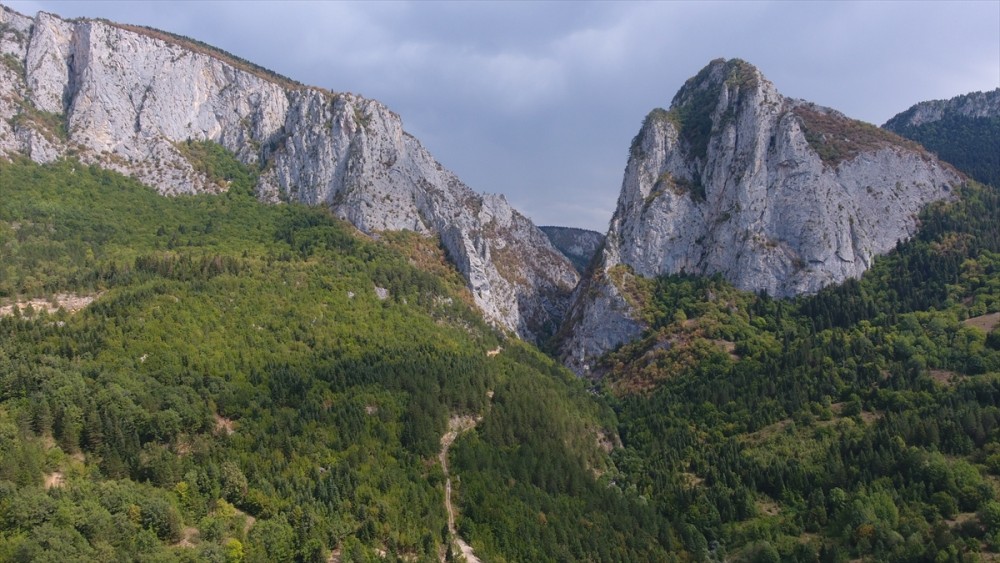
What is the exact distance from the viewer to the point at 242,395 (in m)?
86.8

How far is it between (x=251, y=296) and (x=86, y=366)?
3564cm

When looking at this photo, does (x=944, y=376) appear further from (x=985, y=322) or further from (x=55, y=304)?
(x=55, y=304)

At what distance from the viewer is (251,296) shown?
367ft

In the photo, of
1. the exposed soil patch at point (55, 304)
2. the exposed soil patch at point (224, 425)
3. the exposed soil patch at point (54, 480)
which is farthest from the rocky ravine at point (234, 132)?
the exposed soil patch at point (54, 480)

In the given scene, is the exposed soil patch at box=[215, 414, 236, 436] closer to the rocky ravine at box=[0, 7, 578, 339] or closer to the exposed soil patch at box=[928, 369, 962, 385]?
the rocky ravine at box=[0, 7, 578, 339]

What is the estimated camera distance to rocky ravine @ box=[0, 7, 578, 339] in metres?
157

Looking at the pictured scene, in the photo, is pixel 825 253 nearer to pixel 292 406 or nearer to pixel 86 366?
pixel 292 406

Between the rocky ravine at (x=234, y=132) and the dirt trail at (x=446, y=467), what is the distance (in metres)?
57.5

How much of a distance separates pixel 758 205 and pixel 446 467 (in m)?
115

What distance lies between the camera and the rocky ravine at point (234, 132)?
157 m

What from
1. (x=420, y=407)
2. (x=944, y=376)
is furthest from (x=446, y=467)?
(x=944, y=376)

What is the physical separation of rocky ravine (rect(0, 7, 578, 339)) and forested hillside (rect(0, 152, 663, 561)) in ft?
40.6

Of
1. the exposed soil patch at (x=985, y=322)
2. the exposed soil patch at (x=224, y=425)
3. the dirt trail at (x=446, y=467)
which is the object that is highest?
the exposed soil patch at (x=985, y=322)

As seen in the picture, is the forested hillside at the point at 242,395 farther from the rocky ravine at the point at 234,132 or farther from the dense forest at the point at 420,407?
the rocky ravine at the point at 234,132
